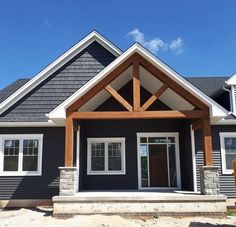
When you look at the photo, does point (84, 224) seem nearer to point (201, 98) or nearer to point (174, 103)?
A: point (201, 98)

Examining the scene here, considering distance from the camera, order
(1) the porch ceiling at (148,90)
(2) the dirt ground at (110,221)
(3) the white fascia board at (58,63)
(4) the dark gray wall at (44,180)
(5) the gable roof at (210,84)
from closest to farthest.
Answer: (2) the dirt ground at (110,221) < (1) the porch ceiling at (148,90) < (4) the dark gray wall at (44,180) < (3) the white fascia board at (58,63) < (5) the gable roof at (210,84)

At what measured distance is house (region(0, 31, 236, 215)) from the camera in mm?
12141

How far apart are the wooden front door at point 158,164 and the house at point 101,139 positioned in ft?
0.14

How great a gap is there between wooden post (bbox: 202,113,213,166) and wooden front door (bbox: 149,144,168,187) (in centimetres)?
351

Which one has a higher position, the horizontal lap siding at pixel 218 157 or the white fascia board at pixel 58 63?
the white fascia board at pixel 58 63

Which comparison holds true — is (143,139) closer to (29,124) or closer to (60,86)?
(60,86)

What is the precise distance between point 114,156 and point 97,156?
0.72 metres

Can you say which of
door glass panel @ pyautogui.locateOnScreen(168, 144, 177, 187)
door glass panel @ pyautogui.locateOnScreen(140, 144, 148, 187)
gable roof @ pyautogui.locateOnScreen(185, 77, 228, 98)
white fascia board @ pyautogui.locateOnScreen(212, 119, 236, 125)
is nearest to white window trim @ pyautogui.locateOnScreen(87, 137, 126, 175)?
door glass panel @ pyautogui.locateOnScreen(140, 144, 148, 187)

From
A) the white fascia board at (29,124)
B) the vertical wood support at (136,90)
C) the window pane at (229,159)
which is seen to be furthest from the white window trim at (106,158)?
the window pane at (229,159)

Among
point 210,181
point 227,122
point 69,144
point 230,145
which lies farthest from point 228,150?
point 69,144

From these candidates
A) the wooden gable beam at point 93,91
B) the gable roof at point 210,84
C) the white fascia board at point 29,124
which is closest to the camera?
the wooden gable beam at point 93,91

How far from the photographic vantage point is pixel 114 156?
1338cm

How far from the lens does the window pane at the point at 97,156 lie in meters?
13.3

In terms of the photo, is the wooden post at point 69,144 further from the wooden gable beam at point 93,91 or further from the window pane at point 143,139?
the window pane at point 143,139
